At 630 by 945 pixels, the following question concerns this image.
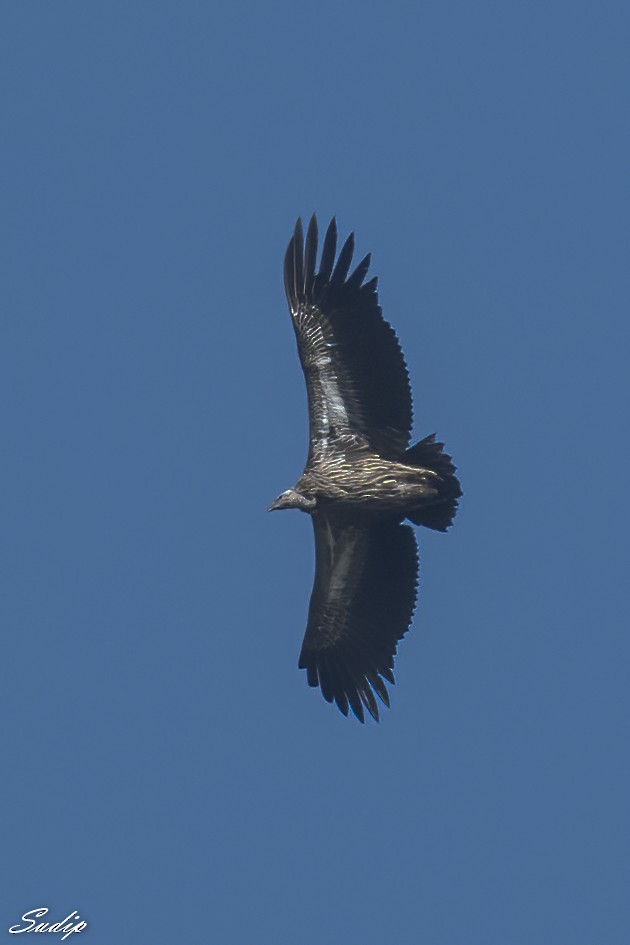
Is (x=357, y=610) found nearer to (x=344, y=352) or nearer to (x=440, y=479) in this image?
(x=440, y=479)

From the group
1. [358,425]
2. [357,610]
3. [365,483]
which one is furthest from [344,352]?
[357,610]

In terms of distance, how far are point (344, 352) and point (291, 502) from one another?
2.03 metres

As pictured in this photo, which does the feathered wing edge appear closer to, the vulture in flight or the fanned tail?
the vulture in flight

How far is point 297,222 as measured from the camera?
3200 centimetres

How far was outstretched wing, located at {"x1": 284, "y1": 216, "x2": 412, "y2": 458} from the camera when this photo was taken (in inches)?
1244

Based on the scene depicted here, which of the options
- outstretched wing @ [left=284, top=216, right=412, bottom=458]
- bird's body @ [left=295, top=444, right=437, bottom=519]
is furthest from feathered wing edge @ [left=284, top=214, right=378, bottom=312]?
bird's body @ [left=295, top=444, right=437, bottom=519]

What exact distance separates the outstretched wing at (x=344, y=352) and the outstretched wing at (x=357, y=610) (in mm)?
1576

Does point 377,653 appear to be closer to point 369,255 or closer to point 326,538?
point 326,538

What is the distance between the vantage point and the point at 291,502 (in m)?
32.1

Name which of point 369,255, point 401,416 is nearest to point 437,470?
point 401,416

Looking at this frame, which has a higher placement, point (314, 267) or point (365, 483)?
point (314, 267)

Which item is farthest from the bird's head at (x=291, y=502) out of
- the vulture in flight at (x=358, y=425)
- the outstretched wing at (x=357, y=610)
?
the outstretched wing at (x=357, y=610)

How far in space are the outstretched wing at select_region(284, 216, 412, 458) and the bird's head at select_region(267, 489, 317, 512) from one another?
60 cm

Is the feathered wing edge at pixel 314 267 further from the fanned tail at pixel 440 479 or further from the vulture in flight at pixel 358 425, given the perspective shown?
the fanned tail at pixel 440 479
